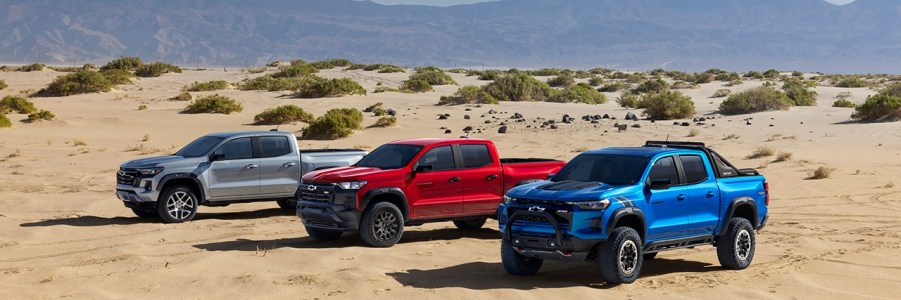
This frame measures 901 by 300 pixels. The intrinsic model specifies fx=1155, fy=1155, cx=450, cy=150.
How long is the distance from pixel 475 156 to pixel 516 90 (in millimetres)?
32241

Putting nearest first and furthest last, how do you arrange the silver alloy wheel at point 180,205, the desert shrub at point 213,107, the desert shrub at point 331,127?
the silver alloy wheel at point 180,205 → the desert shrub at point 331,127 → the desert shrub at point 213,107

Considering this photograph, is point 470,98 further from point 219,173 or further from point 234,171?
point 219,173

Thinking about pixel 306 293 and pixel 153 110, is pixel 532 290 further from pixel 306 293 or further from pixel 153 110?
pixel 153 110

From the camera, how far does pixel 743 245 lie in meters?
13.6

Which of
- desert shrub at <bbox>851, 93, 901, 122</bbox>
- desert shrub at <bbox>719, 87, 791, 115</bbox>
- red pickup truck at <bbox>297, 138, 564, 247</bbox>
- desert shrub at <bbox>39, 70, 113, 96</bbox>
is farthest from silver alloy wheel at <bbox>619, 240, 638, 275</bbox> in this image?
desert shrub at <bbox>39, 70, 113, 96</bbox>

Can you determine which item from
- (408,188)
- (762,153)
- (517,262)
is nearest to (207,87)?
(762,153)

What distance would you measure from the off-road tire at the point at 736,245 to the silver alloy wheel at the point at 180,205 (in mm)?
8717

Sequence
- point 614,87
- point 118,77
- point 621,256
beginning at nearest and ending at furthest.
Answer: point 621,256
point 118,77
point 614,87

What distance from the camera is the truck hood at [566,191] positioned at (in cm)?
1194

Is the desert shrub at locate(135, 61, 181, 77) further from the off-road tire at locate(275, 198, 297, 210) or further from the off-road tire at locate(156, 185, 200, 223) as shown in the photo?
the off-road tire at locate(156, 185, 200, 223)

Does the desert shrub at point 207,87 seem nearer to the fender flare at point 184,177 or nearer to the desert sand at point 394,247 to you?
the desert sand at point 394,247

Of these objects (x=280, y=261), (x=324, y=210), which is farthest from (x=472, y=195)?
(x=280, y=261)

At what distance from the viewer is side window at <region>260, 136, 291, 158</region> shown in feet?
62.1

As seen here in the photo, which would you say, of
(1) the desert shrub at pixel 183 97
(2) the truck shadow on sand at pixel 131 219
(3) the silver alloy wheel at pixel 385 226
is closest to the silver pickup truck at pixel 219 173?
(2) the truck shadow on sand at pixel 131 219
